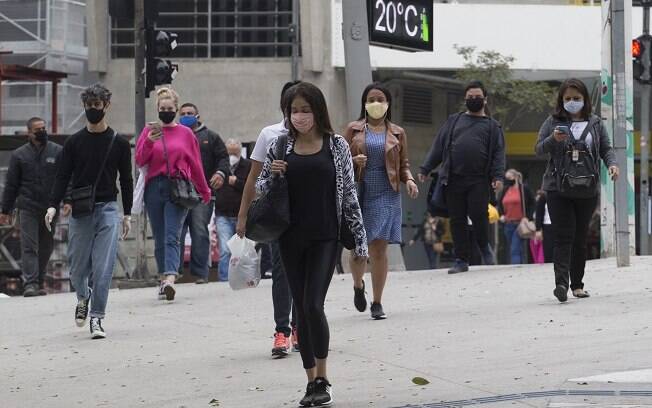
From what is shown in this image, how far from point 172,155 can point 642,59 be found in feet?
35.5

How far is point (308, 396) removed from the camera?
812 cm

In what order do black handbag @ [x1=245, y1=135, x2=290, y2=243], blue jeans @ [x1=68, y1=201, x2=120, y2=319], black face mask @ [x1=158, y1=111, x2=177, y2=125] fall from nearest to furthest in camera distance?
1. black handbag @ [x1=245, y1=135, x2=290, y2=243]
2. blue jeans @ [x1=68, y1=201, x2=120, y2=319]
3. black face mask @ [x1=158, y1=111, x2=177, y2=125]

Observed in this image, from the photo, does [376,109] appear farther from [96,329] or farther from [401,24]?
[401,24]

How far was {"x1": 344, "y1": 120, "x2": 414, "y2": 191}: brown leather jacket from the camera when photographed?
11.7 meters

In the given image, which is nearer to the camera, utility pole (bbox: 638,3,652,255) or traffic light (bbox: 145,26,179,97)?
traffic light (bbox: 145,26,179,97)

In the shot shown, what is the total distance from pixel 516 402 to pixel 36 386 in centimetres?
323

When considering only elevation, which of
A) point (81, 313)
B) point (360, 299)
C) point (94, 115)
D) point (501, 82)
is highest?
point (501, 82)

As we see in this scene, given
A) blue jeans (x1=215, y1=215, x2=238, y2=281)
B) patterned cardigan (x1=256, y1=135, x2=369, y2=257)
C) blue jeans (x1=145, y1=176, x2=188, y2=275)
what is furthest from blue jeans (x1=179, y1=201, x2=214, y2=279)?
patterned cardigan (x1=256, y1=135, x2=369, y2=257)

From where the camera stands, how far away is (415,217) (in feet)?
110

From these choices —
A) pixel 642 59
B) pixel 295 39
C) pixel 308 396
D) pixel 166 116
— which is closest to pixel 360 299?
pixel 166 116

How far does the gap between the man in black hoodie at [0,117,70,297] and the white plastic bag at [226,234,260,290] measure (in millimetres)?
7204

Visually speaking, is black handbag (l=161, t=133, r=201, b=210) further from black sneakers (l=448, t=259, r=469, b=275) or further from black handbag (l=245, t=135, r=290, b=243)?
black handbag (l=245, t=135, r=290, b=243)

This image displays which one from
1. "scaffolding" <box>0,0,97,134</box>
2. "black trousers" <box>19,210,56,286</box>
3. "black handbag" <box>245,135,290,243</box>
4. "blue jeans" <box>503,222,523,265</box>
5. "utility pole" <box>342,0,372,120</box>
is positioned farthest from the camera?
"scaffolding" <box>0,0,97,134</box>

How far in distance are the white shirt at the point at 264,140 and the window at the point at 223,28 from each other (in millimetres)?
21346
